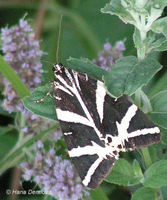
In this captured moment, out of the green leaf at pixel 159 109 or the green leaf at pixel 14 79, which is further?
the green leaf at pixel 14 79

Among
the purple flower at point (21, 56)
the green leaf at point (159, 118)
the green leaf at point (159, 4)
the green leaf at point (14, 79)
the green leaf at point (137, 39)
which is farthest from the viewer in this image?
the purple flower at point (21, 56)

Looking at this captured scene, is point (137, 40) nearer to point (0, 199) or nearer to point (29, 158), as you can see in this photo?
point (29, 158)

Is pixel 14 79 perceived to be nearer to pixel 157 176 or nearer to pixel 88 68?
pixel 88 68

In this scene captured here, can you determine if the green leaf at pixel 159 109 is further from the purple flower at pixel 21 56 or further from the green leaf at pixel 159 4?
the purple flower at pixel 21 56

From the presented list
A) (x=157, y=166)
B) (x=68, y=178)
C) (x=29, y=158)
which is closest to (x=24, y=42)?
(x=29, y=158)

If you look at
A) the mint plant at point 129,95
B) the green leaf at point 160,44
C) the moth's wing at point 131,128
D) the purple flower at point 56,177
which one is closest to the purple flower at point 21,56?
A: the mint plant at point 129,95

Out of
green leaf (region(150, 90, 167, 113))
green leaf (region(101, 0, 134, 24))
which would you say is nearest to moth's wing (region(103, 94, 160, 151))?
green leaf (region(150, 90, 167, 113))
